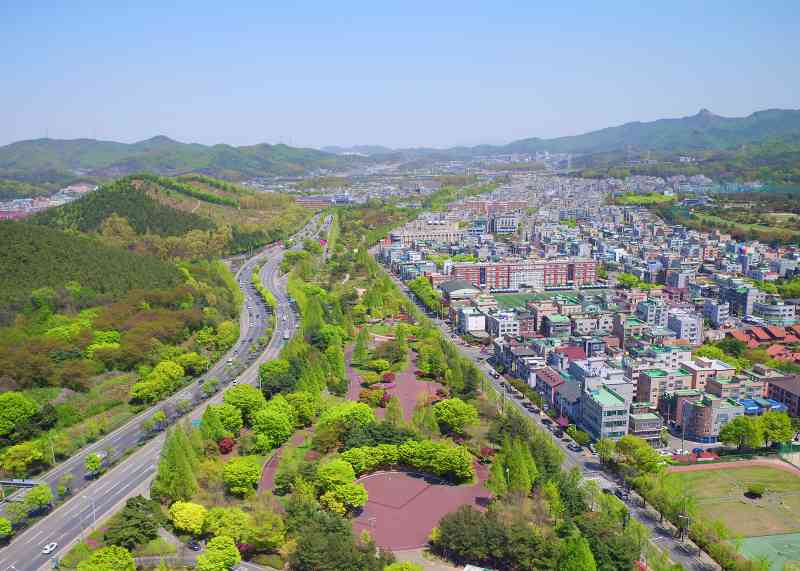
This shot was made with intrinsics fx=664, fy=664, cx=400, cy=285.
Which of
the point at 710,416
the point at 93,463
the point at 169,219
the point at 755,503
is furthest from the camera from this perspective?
the point at 169,219

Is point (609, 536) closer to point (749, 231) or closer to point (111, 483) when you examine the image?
point (111, 483)

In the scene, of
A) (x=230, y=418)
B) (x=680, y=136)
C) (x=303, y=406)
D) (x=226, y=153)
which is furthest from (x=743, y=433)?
(x=680, y=136)

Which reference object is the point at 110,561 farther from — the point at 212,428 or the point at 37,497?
the point at 212,428

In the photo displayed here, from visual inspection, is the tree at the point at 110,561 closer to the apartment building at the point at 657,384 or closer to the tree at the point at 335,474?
the tree at the point at 335,474

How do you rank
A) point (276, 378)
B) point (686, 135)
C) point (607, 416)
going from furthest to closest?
point (686, 135) → point (276, 378) → point (607, 416)

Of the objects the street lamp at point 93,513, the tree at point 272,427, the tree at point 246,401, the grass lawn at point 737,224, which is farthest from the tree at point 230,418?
the grass lawn at point 737,224

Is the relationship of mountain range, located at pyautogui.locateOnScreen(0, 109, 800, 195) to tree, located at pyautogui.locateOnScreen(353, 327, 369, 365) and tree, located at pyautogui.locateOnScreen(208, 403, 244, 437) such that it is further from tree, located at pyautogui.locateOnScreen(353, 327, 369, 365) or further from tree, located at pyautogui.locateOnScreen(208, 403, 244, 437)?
tree, located at pyautogui.locateOnScreen(208, 403, 244, 437)

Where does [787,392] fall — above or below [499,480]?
below

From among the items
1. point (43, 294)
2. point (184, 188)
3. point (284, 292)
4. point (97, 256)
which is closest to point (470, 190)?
point (184, 188)
